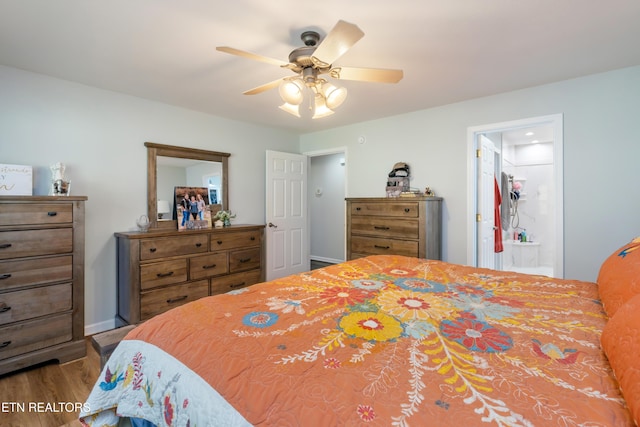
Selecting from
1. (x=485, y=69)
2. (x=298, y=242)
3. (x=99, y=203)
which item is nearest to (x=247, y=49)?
(x=485, y=69)

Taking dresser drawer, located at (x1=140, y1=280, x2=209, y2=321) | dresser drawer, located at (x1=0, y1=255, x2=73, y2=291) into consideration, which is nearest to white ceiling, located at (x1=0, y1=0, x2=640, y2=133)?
dresser drawer, located at (x1=0, y1=255, x2=73, y2=291)

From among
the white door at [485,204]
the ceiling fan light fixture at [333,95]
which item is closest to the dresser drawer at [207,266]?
the ceiling fan light fixture at [333,95]

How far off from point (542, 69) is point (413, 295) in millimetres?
2444

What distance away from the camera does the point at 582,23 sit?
195cm

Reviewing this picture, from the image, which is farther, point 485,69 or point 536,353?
point 485,69

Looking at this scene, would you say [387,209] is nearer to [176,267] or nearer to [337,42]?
[337,42]

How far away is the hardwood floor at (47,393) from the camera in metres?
1.84

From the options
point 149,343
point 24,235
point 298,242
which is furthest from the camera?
point 298,242

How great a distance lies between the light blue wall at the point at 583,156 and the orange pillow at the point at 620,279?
1500 mm

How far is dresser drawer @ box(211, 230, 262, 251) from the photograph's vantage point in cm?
350

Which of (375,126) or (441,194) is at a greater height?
(375,126)

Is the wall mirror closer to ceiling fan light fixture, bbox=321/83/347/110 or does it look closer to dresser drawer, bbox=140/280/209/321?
dresser drawer, bbox=140/280/209/321

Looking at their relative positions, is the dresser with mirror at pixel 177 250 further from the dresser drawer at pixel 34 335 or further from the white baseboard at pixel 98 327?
the dresser drawer at pixel 34 335

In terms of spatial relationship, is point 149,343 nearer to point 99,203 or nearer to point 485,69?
point 99,203
